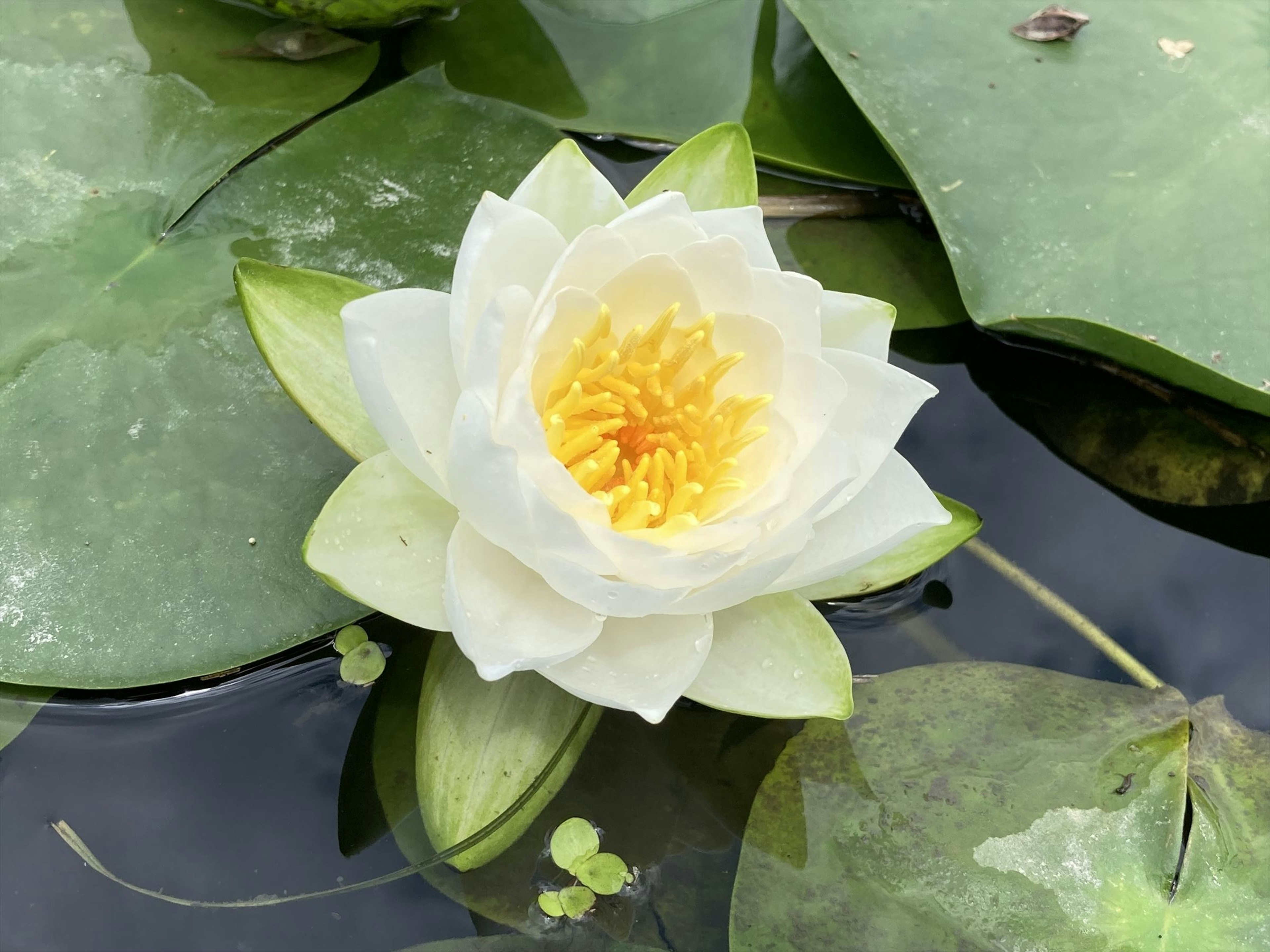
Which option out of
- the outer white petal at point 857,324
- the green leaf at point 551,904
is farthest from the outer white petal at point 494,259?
the green leaf at point 551,904

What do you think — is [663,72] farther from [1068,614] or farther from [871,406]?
[1068,614]

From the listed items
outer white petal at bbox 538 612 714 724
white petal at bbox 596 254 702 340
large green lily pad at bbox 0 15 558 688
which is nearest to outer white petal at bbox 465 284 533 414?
white petal at bbox 596 254 702 340

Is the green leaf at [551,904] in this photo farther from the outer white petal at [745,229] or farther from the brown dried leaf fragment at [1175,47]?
the brown dried leaf fragment at [1175,47]

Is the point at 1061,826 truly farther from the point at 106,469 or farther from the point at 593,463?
the point at 106,469

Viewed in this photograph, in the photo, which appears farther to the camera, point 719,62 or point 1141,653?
point 719,62

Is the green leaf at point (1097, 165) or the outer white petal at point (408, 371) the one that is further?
the green leaf at point (1097, 165)

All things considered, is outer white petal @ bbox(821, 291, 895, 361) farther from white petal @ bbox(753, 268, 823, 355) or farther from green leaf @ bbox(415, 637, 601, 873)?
green leaf @ bbox(415, 637, 601, 873)

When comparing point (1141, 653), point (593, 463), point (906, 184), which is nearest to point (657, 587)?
point (593, 463)
